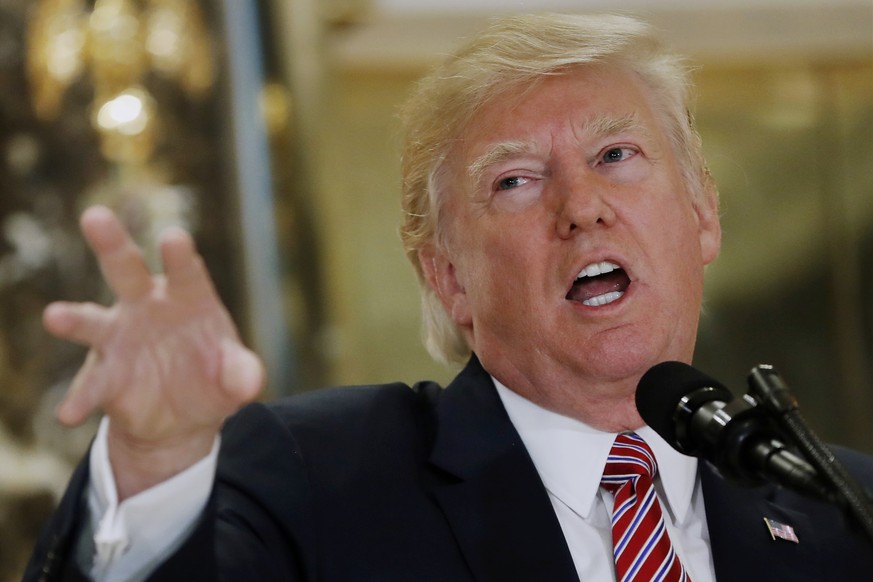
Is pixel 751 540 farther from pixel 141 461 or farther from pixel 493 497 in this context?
pixel 141 461

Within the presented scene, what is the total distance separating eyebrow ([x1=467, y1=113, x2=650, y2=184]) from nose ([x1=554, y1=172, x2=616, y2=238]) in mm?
84

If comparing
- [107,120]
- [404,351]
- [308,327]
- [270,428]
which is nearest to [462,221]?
[270,428]

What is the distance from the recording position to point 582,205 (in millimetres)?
1819

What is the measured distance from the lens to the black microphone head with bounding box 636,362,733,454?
1.24 m

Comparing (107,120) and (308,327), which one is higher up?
(107,120)

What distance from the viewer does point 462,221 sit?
79.6 inches

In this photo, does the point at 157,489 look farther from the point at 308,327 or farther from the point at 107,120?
the point at 308,327

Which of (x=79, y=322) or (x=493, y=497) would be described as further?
(x=493, y=497)

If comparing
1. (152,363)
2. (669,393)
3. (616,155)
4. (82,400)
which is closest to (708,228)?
(616,155)

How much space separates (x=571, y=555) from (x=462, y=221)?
63cm

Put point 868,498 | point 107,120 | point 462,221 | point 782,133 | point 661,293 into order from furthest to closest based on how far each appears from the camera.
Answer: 1. point 782,133
2. point 107,120
3. point 462,221
4. point 661,293
5. point 868,498

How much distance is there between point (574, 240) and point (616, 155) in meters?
0.21

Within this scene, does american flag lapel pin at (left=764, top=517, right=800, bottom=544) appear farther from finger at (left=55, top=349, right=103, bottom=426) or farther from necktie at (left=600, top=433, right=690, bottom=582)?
finger at (left=55, top=349, right=103, bottom=426)

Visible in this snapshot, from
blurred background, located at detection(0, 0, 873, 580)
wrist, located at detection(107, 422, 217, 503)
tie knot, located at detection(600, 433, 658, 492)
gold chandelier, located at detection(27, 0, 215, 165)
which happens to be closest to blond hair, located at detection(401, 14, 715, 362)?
blurred background, located at detection(0, 0, 873, 580)
